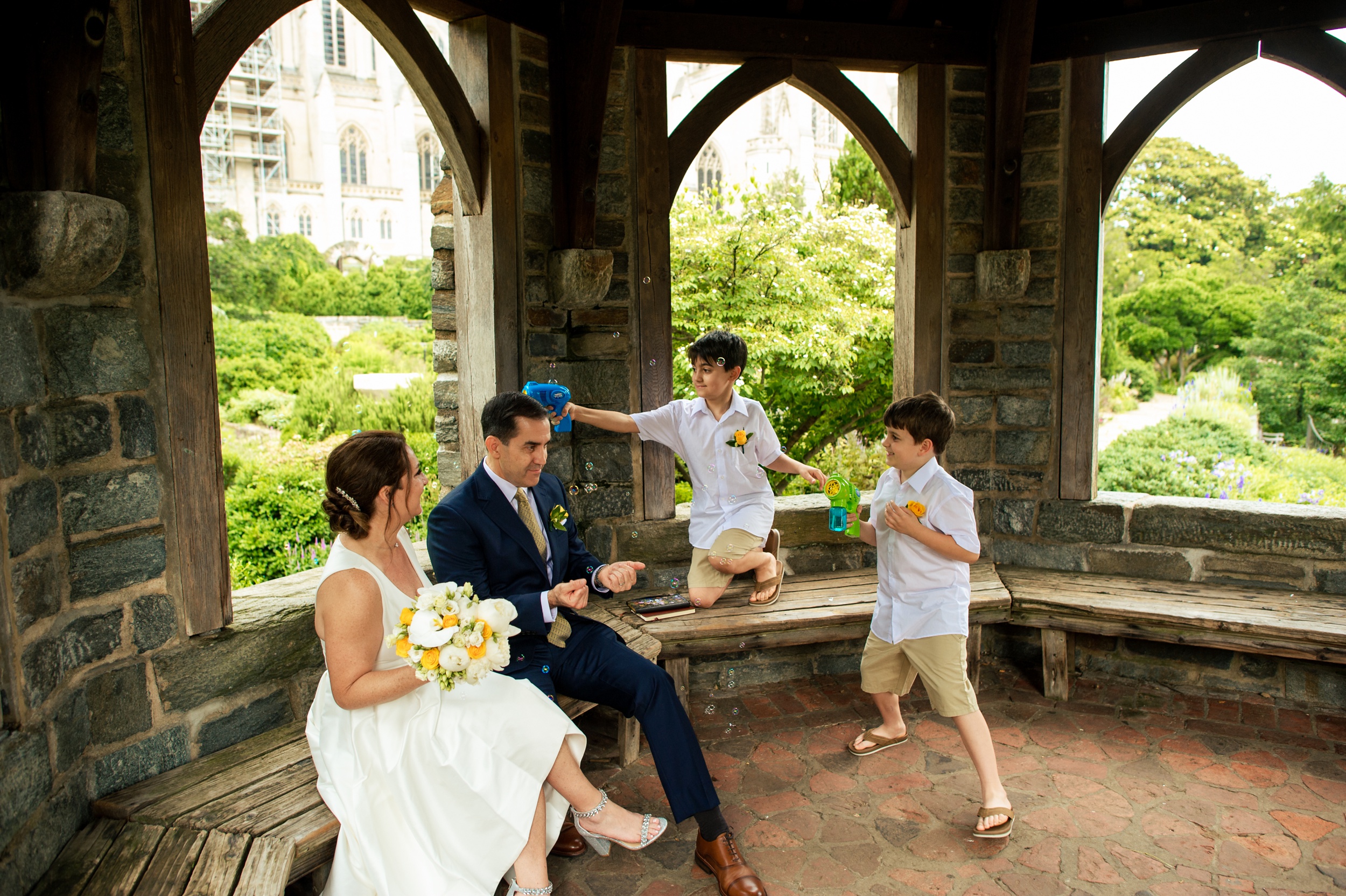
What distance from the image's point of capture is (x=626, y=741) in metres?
3.44

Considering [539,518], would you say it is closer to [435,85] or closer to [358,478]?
[358,478]

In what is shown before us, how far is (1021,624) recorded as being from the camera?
13.3 ft

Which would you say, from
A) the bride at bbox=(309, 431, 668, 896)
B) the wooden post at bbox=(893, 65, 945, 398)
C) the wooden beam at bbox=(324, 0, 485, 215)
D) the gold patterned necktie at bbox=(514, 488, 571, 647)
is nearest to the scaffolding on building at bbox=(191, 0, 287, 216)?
the wooden beam at bbox=(324, 0, 485, 215)

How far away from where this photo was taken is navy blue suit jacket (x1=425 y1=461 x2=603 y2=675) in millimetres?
2758

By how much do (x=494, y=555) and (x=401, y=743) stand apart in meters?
0.70

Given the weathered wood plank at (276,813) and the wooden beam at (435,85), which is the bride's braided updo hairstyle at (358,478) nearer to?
the weathered wood plank at (276,813)

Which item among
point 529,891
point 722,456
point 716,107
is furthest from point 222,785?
point 716,107

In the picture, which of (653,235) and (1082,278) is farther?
(1082,278)

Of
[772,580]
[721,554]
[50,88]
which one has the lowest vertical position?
[772,580]

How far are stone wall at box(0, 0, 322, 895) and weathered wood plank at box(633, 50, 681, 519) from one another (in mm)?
1997

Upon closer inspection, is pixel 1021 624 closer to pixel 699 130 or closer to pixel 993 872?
pixel 993 872

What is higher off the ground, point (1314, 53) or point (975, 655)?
point (1314, 53)

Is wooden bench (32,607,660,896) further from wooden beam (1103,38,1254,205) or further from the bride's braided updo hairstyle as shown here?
wooden beam (1103,38,1254,205)

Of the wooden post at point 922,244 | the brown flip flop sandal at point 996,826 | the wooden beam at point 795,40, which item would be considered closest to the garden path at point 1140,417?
the wooden post at point 922,244
